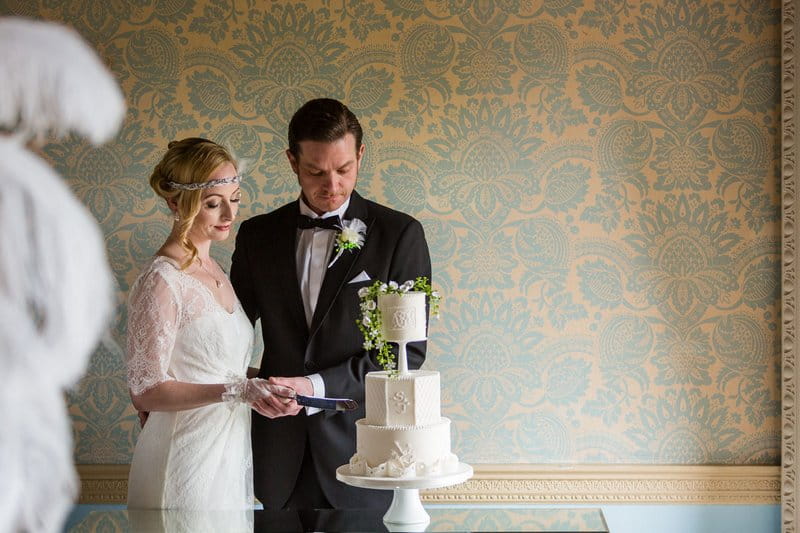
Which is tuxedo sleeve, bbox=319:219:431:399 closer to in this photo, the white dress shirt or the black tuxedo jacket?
the black tuxedo jacket

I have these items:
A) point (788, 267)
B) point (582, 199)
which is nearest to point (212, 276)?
point (582, 199)

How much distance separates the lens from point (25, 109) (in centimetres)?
120

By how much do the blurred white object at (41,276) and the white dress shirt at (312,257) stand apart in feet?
7.42

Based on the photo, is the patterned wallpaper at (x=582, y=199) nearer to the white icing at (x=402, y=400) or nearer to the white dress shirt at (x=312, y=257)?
the white dress shirt at (x=312, y=257)

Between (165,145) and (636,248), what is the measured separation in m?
2.44

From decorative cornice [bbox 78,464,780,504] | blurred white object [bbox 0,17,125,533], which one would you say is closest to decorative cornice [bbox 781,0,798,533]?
decorative cornice [bbox 78,464,780,504]

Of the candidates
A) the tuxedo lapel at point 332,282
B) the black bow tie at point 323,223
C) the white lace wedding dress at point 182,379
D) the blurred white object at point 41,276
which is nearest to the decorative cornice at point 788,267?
the tuxedo lapel at point 332,282

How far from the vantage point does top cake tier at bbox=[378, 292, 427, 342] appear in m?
2.98

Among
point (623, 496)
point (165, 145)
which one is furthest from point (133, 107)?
point (623, 496)

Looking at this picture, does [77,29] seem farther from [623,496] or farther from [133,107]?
[623,496]

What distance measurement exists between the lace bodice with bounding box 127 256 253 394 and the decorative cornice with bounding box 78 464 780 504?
A: 1.61m

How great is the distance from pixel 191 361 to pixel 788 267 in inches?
112

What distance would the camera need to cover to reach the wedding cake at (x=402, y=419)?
2.90 metres

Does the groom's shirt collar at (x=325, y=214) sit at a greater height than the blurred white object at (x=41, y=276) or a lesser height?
greater
